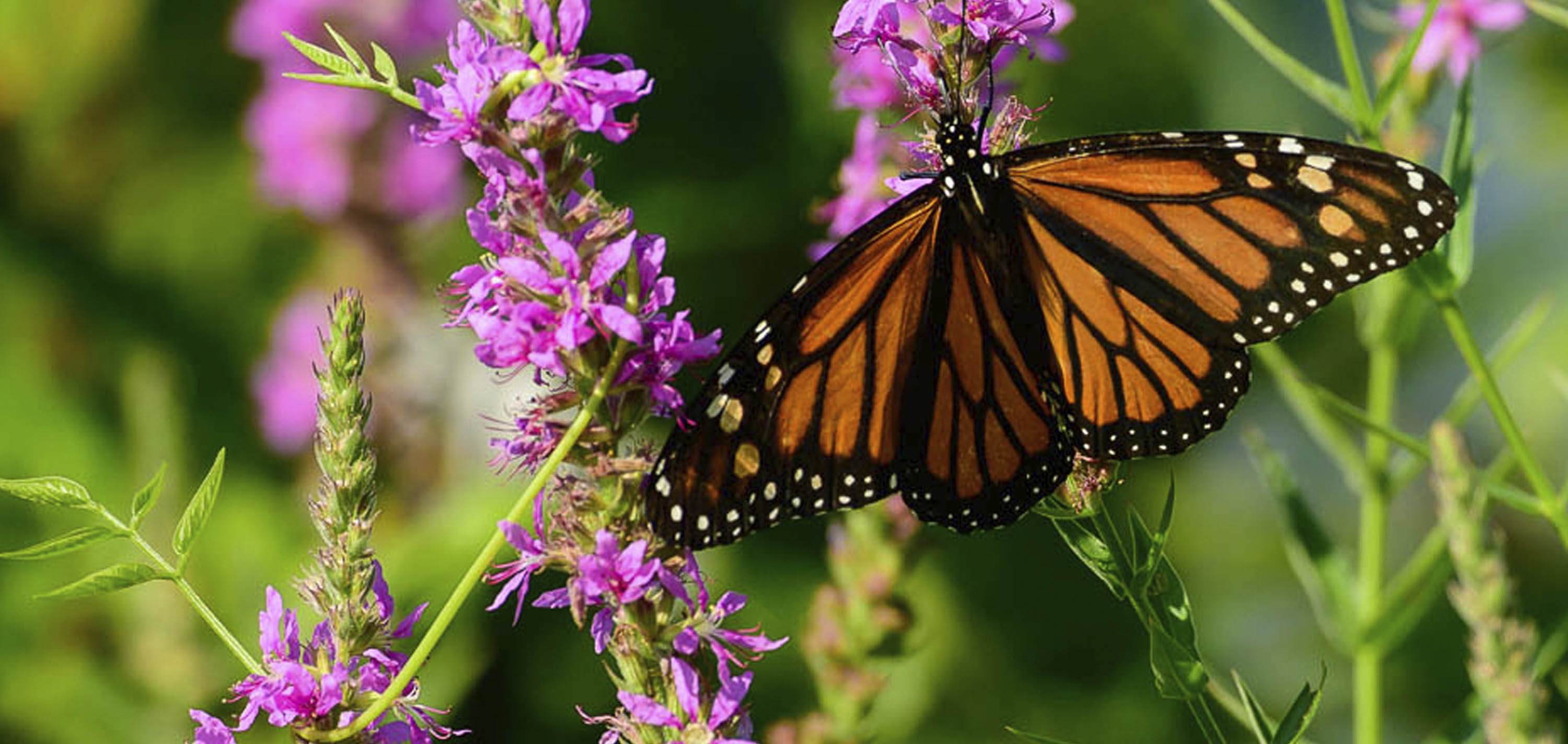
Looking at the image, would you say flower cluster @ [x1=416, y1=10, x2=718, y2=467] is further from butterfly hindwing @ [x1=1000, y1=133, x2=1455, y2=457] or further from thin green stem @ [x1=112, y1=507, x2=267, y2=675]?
butterfly hindwing @ [x1=1000, y1=133, x2=1455, y2=457]

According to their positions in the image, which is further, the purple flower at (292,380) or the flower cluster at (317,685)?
the purple flower at (292,380)

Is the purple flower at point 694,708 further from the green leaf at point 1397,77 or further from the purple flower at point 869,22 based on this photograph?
the green leaf at point 1397,77

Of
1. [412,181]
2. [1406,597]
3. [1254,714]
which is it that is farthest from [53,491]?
[412,181]

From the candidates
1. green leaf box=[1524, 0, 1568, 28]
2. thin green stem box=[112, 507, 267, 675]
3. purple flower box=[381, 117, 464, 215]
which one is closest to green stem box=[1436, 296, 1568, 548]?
green leaf box=[1524, 0, 1568, 28]

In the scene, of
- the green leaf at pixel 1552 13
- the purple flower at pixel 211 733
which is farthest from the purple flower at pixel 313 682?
the green leaf at pixel 1552 13

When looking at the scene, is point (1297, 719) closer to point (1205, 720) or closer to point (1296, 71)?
point (1205, 720)

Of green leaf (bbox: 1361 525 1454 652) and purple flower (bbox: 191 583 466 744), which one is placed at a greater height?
green leaf (bbox: 1361 525 1454 652)

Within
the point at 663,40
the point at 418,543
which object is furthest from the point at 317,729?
the point at 663,40
